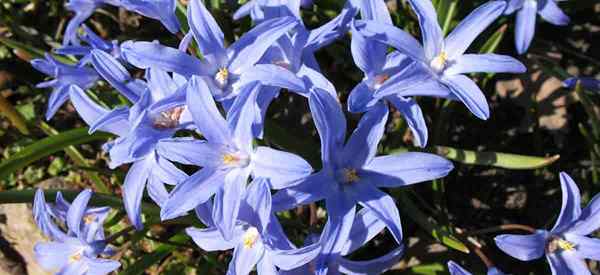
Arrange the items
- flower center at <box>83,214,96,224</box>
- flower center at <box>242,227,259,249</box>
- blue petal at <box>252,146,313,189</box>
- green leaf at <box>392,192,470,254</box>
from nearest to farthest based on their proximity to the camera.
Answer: blue petal at <box>252,146,313,189</box>
flower center at <box>242,227,259,249</box>
green leaf at <box>392,192,470,254</box>
flower center at <box>83,214,96,224</box>

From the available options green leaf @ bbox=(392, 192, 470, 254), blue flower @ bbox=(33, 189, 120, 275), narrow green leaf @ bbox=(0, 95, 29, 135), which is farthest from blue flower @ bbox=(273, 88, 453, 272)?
narrow green leaf @ bbox=(0, 95, 29, 135)

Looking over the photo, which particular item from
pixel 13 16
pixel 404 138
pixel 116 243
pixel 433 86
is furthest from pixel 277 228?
pixel 13 16

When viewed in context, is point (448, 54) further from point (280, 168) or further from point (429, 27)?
point (280, 168)

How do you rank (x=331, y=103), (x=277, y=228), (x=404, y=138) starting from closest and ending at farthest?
1. (x=331, y=103)
2. (x=277, y=228)
3. (x=404, y=138)

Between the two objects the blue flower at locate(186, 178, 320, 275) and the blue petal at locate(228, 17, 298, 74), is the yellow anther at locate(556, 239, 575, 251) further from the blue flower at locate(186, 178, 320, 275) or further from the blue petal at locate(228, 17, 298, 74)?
the blue petal at locate(228, 17, 298, 74)

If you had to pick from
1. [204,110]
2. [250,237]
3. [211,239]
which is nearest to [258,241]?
[250,237]

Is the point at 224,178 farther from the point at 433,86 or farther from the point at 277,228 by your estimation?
the point at 433,86
